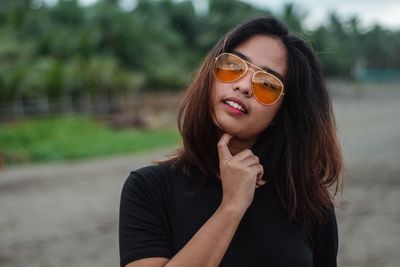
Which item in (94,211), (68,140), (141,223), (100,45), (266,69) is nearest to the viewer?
(141,223)

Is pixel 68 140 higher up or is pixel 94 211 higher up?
pixel 94 211

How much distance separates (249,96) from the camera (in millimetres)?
1485

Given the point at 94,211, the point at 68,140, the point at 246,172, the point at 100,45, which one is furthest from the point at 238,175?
the point at 100,45

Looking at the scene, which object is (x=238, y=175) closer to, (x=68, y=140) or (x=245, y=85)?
(x=245, y=85)

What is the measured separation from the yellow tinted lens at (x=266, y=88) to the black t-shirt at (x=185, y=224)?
0.26 m

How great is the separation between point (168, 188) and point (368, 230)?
492cm

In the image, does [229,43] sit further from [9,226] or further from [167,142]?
[167,142]

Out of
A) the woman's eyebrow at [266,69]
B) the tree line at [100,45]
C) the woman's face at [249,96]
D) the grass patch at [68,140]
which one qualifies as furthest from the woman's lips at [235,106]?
the grass patch at [68,140]

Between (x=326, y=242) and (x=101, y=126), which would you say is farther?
(x=101, y=126)

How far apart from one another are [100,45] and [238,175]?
94.9ft

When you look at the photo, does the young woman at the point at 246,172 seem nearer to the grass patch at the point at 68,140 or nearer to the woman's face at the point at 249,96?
the woman's face at the point at 249,96

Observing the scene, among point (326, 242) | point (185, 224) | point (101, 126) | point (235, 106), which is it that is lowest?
point (101, 126)

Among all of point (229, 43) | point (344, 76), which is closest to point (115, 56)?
point (229, 43)

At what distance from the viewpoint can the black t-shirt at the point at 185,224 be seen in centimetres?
139
